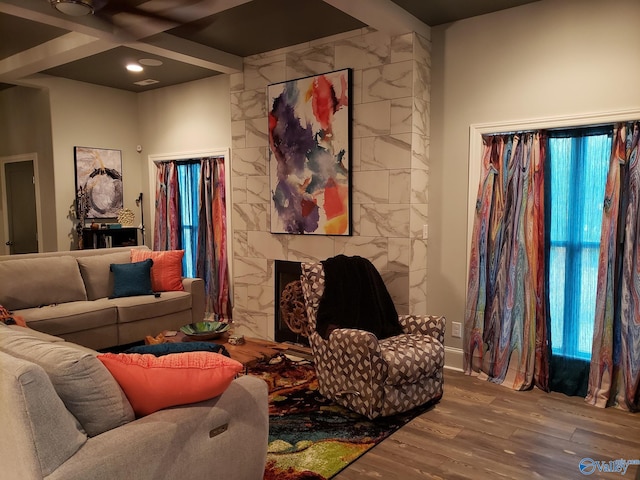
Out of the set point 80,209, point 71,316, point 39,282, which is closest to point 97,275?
point 39,282

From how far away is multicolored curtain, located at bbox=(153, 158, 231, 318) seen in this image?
18.3 ft

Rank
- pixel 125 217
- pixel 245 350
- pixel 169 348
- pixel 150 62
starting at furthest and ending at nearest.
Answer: pixel 125 217 → pixel 150 62 → pixel 245 350 → pixel 169 348

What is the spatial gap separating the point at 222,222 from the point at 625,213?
3920 millimetres

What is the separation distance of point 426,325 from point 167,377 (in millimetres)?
2107

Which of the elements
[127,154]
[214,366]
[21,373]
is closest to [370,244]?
[214,366]

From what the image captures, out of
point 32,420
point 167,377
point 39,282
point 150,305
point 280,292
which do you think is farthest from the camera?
point 280,292

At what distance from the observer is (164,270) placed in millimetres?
4824

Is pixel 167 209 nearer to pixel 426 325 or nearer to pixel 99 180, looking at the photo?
pixel 99 180

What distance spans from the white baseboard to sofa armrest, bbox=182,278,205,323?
247cm

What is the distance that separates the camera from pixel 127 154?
629cm

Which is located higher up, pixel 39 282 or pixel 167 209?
pixel 167 209

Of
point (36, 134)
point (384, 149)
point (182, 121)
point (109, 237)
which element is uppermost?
point (182, 121)

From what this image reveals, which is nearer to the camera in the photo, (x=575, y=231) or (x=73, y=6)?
(x=73, y=6)

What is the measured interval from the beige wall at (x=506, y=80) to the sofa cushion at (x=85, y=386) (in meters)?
2.94
